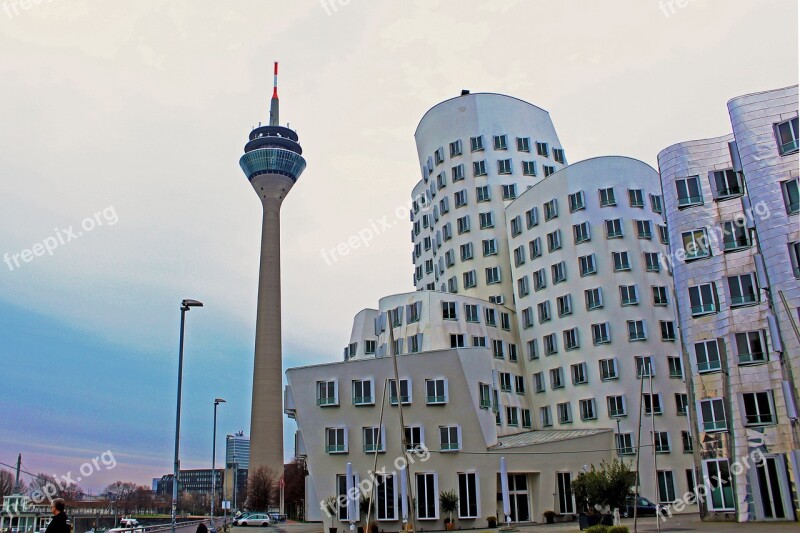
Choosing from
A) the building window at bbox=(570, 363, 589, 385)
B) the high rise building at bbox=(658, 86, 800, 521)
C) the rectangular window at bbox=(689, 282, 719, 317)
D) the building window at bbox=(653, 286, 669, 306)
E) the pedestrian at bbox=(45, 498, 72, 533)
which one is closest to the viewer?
the pedestrian at bbox=(45, 498, 72, 533)

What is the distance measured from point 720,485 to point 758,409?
16.1 feet

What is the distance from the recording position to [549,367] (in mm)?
65125

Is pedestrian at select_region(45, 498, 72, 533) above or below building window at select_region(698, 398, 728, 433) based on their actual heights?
below

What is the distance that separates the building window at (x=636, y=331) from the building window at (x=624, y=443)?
8.11 metres

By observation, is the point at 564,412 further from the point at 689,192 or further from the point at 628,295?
the point at 689,192

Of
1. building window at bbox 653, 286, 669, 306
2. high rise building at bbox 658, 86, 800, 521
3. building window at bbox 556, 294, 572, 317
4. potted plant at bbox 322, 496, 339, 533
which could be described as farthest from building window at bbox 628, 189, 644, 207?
potted plant at bbox 322, 496, 339, 533

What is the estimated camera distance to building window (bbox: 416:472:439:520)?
168ft

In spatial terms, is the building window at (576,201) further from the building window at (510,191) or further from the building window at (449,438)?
the building window at (449,438)

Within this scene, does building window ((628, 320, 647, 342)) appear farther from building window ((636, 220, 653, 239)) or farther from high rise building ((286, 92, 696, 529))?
building window ((636, 220, 653, 239))

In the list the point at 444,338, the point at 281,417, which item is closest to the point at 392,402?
the point at 444,338

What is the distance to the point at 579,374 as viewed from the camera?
61875mm

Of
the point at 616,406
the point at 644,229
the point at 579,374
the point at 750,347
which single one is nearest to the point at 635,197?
the point at 644,229

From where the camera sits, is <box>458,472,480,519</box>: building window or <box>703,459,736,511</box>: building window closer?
<box>703,459,736,511</box>: building window

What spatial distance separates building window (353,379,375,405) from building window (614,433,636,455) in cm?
2001
